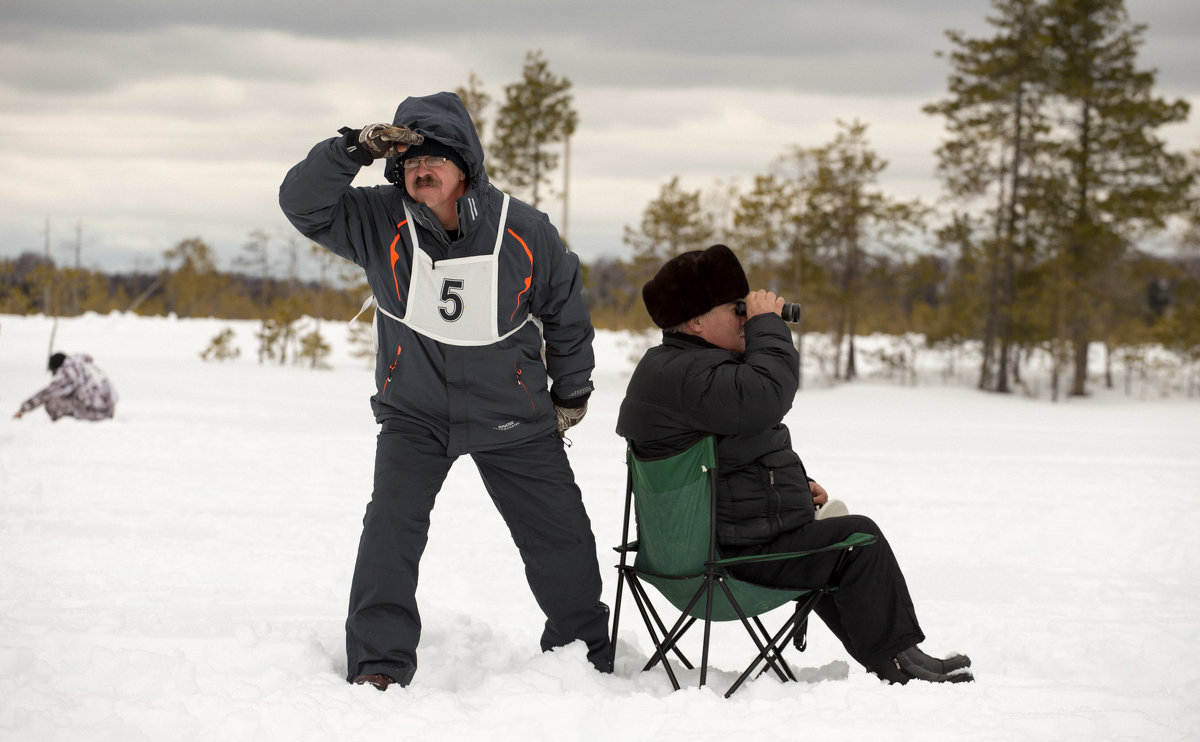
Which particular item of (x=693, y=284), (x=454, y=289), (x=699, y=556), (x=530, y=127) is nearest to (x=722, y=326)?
(x=693, y=284)

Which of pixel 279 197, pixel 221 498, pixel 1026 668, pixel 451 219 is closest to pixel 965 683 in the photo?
pixel 1026 668

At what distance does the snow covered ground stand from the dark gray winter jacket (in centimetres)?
85

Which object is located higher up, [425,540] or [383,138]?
[383,138]

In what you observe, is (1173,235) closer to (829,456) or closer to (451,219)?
(829,456)

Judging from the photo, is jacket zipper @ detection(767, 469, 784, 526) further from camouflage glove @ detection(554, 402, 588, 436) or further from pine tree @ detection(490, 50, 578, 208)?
pine tree @ detection(490, 50, 578, 208)

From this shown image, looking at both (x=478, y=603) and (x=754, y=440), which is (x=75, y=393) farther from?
(x=754, y=440)

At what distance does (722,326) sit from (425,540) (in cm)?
123

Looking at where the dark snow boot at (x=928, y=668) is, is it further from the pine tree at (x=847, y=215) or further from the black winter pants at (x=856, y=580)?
the pine tree at (x=847, y=215)

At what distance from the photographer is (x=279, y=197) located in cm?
316

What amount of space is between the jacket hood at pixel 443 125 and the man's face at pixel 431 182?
0.20 ft

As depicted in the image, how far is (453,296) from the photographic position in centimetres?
325

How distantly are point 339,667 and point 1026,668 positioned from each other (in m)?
2.72

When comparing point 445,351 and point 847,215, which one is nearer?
point 445,351

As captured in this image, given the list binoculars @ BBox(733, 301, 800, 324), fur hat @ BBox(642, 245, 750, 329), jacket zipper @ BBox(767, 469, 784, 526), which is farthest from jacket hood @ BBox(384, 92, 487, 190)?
jacket zipper @ BBox(767, 469, 784, 526)
